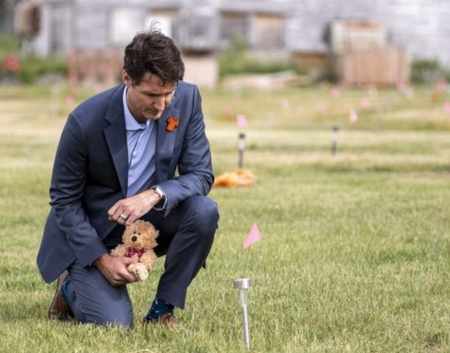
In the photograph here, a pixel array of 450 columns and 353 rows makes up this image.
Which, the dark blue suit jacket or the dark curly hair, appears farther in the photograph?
the dark blue suit jacket

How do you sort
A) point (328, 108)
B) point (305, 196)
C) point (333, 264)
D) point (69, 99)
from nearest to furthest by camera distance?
point (333, 264), point (305, 196), point (328, 108), point (69, 99)

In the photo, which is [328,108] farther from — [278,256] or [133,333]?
[133,333]

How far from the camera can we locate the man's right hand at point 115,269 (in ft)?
19.0

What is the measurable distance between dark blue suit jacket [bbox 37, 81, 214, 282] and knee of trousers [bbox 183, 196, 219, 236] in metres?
0.06

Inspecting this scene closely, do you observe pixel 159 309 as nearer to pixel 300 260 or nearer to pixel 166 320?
pixel 166 320

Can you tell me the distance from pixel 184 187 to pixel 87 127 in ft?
1.83

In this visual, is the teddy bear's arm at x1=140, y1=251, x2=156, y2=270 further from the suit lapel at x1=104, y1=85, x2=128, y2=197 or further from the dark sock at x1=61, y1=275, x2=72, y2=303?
the dark sock at x1=61, y1=275, x2=72, y2=303

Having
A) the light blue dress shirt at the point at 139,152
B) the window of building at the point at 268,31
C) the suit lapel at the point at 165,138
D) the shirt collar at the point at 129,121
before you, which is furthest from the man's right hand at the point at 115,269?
→ the window of building at the point at 268,31

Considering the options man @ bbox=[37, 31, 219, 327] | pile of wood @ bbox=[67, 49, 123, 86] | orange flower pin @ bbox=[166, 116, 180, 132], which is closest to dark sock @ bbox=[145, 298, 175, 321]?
man @ bbox=[37, 31, 219, 327]

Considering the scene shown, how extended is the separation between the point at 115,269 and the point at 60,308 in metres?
0.60

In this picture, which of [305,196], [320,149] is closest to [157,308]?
[305,196]

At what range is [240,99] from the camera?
32.2m

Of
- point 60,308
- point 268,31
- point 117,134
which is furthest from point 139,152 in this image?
point 268,31

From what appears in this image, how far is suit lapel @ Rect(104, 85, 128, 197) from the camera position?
5805 millimetres
